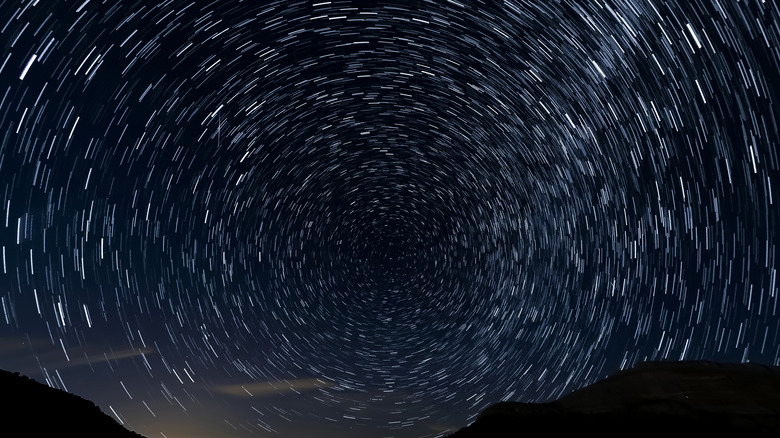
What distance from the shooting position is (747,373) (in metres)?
16.7

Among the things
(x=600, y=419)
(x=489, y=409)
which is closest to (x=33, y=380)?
(x=489, y=409)

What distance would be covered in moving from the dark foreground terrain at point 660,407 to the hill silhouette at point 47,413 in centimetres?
1050

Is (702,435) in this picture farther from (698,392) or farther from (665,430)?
(698,392)

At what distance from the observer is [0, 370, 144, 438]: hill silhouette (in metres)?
14.4

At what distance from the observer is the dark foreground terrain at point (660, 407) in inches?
532

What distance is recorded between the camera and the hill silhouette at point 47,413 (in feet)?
47.2

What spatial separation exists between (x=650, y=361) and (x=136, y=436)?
54.8 feet

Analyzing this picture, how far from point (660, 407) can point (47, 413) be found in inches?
660

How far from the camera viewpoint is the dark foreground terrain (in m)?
13.5

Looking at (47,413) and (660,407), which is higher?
(660,407)

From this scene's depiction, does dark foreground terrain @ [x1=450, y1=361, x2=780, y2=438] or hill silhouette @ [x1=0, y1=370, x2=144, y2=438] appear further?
hill silhouette @ [x1=0, y1=370, x2=144, y2=438]

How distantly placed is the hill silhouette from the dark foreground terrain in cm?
1050

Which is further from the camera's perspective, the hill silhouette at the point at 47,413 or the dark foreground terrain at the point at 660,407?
the hill silhouette at the point at 47,413

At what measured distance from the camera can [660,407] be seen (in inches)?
585
